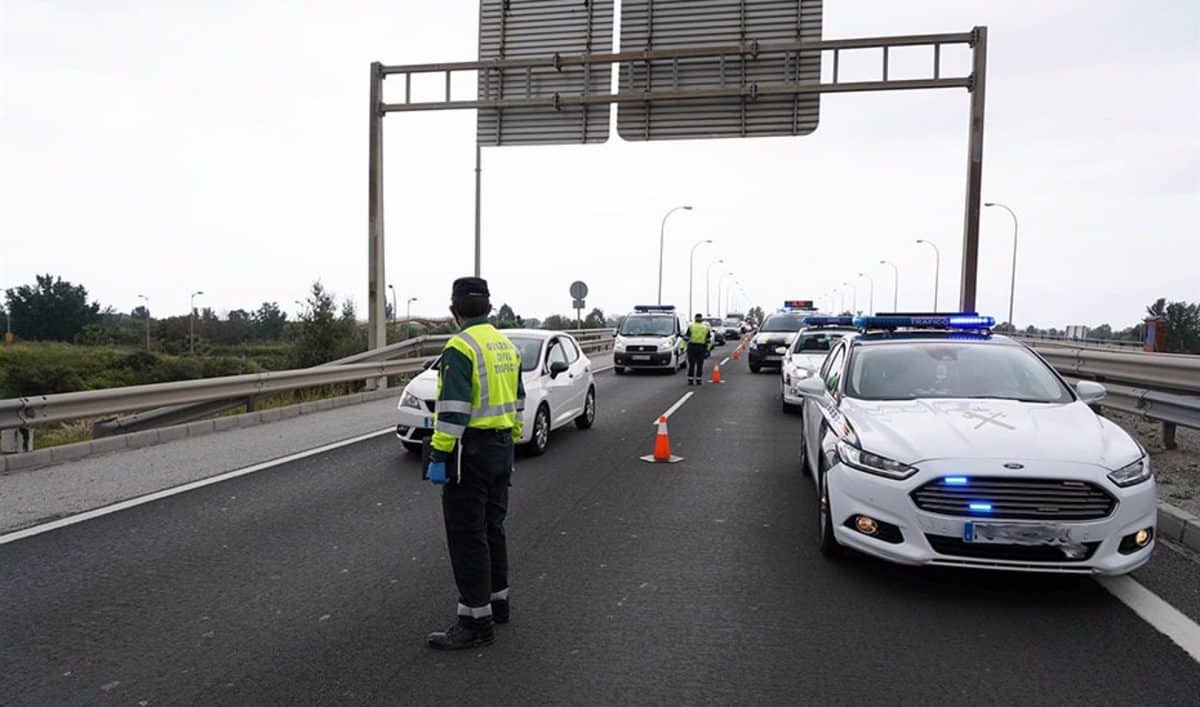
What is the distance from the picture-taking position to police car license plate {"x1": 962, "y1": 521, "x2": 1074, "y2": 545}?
4.49 metres

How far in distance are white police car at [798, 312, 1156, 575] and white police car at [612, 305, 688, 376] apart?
58.8 feet

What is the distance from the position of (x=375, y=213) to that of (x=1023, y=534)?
15966mm

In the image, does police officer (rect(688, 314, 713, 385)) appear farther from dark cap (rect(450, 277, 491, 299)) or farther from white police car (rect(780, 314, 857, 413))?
dark cap (rect(450, 277, 491, 299))

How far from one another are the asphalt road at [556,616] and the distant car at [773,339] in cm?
1627

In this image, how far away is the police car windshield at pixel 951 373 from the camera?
605cm

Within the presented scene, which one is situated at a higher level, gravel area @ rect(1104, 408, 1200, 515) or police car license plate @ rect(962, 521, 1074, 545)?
police car license plate @ rect(962, 521, 1074, 545)

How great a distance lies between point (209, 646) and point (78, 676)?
0.55 metres

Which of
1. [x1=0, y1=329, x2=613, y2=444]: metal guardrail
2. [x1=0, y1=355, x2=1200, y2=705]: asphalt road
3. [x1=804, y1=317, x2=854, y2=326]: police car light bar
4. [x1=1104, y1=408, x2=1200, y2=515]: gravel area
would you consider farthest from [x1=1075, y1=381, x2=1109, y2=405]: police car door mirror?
[x1=0, y1=329, x2=613, y2=444]: metal guardrail

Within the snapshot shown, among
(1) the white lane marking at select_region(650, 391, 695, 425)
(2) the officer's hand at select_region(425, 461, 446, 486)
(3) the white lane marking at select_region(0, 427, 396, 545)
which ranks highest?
(2) the officer's hand at select_region(425, 461, 446, 486)

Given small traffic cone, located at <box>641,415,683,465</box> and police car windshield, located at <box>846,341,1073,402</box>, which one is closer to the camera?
police car windshield, located at <box>846,341,1073,402</box>

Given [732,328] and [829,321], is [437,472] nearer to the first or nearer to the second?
[829,321]

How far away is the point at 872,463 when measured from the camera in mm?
4984

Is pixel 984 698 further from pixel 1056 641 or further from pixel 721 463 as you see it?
pixel 721 463

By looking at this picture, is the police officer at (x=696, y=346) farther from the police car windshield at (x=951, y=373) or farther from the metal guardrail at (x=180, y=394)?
the police car windshield at (x=951, y=373)
